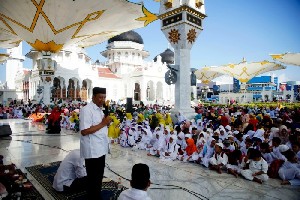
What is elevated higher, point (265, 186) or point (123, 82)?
point (123, 82)

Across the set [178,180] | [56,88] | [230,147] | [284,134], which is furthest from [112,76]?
[178,180]

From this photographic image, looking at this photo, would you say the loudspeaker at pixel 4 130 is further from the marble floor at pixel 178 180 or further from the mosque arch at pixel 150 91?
the mosque arch at pixel 150 91

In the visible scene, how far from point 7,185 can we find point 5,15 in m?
9.42

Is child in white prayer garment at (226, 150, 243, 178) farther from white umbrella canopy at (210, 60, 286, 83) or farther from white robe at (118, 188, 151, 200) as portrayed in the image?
white umbrella canopy at (210, 60, 286, 83)

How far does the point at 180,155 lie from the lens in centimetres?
548

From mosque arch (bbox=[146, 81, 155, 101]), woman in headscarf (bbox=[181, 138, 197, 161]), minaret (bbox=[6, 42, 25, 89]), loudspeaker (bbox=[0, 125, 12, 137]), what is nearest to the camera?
woman in headscarf (bbox=[181, 138, 197, 161])

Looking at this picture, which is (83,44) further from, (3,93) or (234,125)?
(3,93)

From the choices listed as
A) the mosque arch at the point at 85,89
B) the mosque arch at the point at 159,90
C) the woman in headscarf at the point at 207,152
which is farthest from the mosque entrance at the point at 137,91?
the woman in headscarf at the point at 207,152

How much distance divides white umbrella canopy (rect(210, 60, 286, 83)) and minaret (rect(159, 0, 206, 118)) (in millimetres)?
20471

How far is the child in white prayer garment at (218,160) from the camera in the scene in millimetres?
4602

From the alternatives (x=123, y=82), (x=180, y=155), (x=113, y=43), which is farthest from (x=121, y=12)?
(x=113, y=43)

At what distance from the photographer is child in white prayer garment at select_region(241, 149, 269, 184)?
405cm

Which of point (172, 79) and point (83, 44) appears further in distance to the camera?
point (83, 44)

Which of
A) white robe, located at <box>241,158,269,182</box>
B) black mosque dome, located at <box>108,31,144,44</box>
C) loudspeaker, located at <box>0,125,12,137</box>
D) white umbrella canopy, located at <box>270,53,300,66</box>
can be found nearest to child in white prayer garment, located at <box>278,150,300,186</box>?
white robe, located at <box>241,158,269,182</box>
